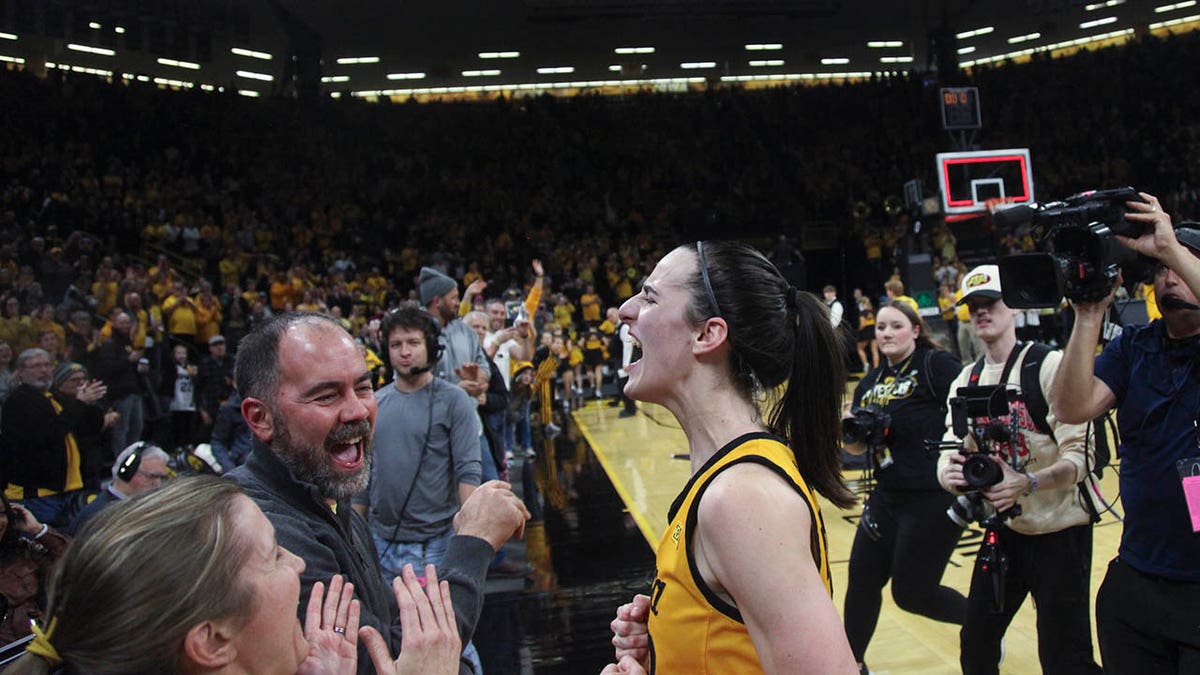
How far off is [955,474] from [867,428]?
67 centimetres

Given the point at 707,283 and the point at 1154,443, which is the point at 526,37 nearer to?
A: the point at 1154,443

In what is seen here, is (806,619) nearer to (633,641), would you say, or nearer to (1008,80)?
(633,641)

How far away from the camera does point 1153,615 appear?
230cm

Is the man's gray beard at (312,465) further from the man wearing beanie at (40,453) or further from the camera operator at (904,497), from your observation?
the man wearing beanie at (40,453)

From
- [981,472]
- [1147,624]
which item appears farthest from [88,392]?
[1147,624]

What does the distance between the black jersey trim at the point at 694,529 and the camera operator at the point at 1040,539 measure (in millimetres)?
1856

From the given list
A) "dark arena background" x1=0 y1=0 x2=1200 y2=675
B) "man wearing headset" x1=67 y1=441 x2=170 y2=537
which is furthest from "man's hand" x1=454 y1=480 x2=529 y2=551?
"dark arena background" x1=0 y1=0 x2=1200 y2=675

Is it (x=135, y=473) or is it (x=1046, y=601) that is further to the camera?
(x=135, y=473)

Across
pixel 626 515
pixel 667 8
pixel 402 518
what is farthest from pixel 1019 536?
pixel 667 8

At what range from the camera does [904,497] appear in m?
3.77

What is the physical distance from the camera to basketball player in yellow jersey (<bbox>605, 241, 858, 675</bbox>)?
1.34 m

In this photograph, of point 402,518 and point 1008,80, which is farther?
point 1008,80

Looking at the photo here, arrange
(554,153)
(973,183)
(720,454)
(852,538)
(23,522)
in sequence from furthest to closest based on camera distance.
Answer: (554,153) < (973,183) < (852,538) < (23,522) < (720,454)

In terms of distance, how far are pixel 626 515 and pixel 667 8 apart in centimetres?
1558
